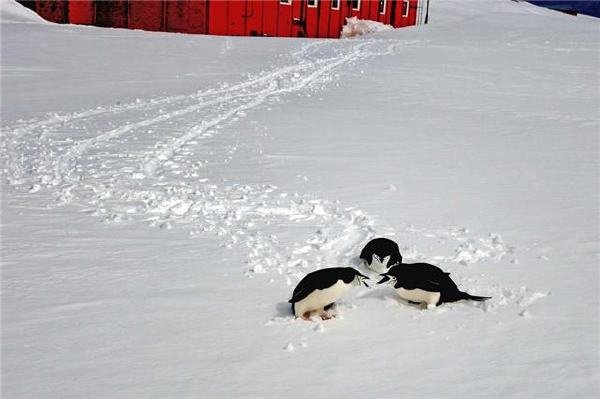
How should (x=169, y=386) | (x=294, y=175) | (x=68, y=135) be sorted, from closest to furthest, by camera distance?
(x=169, y=386) < (x=294, y=175) < (x=68, y=135)

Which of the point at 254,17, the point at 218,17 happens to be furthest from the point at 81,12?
→ the point at 254,17

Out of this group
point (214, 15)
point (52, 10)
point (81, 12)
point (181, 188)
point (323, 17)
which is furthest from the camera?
point (323, 17)

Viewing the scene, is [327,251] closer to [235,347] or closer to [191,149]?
[235,347]

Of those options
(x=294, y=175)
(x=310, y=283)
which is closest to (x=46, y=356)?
(x=310, y=283)

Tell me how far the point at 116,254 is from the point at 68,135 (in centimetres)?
413

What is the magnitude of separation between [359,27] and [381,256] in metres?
22.5

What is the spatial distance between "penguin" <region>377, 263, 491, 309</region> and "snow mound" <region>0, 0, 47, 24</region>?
57.0ft

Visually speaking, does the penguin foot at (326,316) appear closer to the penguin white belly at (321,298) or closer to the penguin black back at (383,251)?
the penguin white belly at (321,298)

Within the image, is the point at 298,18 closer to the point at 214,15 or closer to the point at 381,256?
the point at 214,15

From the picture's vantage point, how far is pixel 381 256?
333 cm

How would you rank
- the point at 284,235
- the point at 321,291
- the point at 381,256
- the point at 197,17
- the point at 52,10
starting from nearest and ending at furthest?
the point at 321,291 → the point at 381,256 → the point at 284,235 → the point at 52,10 → the point at 197,17

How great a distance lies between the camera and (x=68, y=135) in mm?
7227

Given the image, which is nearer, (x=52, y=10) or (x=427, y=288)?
(x=427, y=288)

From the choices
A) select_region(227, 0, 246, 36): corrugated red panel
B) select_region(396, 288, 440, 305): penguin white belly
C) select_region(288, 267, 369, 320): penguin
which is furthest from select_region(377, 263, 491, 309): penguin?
select_region(227, 0, 246, 36): corrugated red panel
